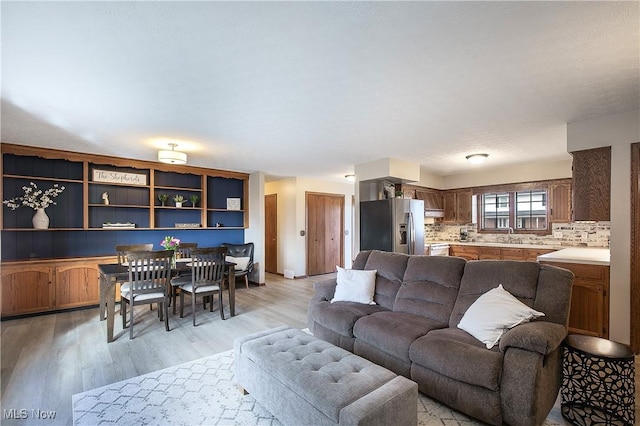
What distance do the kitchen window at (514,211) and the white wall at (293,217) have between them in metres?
3.51

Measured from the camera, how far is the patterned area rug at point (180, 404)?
200 centimetres

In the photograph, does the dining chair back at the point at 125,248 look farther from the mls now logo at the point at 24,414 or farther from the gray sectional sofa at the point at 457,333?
the gray sectional sofa at the point at 457,333

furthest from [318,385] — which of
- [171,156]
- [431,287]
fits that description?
[171,156]

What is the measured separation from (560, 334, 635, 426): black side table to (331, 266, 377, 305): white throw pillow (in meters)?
1.61

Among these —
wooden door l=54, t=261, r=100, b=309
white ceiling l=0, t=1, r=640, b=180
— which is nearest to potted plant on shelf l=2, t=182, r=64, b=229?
wooden door l=54, t=261, r=100, b=309

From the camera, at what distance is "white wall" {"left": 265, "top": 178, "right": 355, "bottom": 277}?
7.03 metres

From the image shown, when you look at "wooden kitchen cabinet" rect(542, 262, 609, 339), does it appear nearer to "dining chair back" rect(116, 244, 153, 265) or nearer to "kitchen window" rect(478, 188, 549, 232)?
"kitchen window" rect(478, 188, 549, 232)

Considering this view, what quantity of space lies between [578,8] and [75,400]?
13.3 feet

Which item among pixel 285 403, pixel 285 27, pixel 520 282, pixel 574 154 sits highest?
pixel 285 27

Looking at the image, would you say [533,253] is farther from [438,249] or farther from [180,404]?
[180,404]

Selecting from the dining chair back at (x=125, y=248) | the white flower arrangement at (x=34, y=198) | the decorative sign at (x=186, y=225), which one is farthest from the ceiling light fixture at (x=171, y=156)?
the white flower arrangement at (x=34, y=198)

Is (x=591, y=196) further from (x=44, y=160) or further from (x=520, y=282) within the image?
(x=44, y=160)

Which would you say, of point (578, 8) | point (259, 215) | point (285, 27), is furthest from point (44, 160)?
point (578, 8)

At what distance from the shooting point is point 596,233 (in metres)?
5.18
